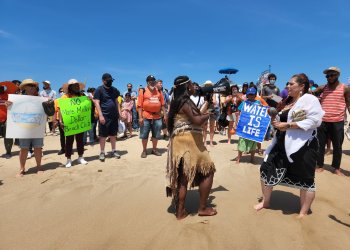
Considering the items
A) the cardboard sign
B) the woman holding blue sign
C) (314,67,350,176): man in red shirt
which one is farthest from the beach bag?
(314,67,350,176): man in red shirt

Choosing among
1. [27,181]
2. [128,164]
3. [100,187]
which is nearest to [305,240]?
[100,187]

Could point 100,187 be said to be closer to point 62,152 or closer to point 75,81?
point 75,81

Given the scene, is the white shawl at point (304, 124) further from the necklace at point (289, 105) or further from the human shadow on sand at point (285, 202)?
the human shadow on sand at point (285, 202)

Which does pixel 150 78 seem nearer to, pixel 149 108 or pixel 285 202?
pixel 149 108

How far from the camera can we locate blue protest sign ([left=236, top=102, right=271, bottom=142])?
21.3ft

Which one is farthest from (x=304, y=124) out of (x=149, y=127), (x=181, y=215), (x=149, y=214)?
(x=149, y=127)

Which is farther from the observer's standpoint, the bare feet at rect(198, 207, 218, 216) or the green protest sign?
the green protest sign

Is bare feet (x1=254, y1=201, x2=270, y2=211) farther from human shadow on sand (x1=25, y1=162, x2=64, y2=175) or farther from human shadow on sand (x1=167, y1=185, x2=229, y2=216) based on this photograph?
human shadow on sand (x1=25, y1=162, x2=64, y2=175)

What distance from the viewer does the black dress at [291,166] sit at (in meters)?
3.52

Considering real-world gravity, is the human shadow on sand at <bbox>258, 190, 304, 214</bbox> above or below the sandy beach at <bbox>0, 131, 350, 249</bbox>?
above

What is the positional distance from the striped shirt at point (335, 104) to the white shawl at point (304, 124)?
107 inches

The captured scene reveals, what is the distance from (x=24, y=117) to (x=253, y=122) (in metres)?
5.02

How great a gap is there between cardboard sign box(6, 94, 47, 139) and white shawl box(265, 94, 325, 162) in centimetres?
495

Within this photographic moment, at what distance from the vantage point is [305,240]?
3125 mm
